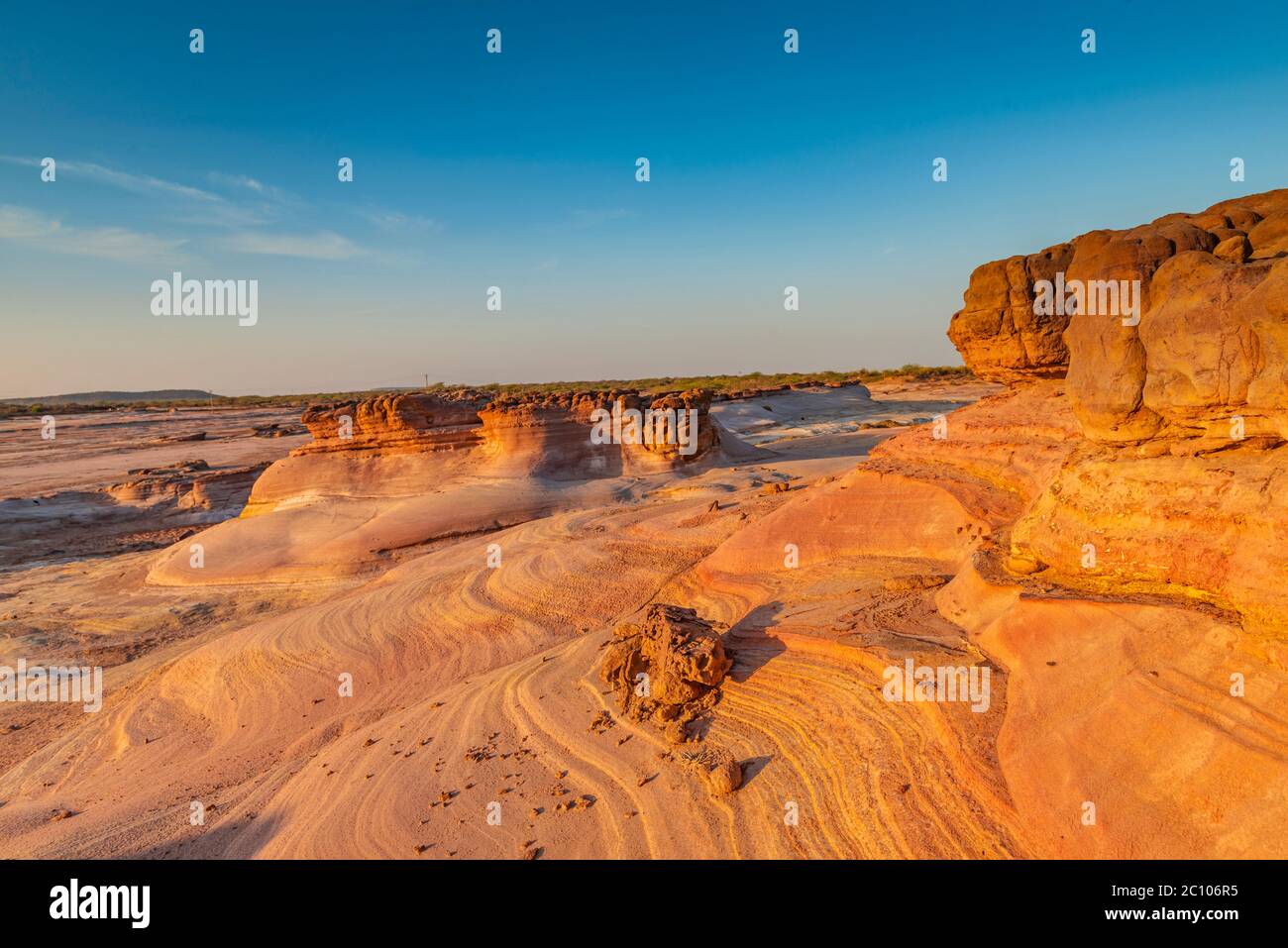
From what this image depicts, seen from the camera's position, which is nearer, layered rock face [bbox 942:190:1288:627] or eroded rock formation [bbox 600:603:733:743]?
layered rock face [bbox 942:190:1288:627]

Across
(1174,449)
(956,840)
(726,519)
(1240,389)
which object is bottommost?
(956,840)

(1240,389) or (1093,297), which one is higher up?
(1093,297)

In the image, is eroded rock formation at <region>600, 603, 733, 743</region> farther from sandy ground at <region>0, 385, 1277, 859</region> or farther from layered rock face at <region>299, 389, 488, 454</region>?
layered rock face at <region>299, 389, 488, 454</region>

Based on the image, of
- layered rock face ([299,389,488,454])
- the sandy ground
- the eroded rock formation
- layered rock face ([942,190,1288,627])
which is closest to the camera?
layered rock face ([942,190,1288,627])

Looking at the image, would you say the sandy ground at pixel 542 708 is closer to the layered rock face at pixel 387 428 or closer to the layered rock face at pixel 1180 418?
the layered rock face at pixel 1180 418

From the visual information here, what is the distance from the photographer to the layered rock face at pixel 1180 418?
132 inches

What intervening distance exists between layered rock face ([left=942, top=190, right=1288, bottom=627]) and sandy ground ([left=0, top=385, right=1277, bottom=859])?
639 mm

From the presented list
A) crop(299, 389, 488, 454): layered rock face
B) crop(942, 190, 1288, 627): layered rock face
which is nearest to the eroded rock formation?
crop(942, 190, 1288, 627): layered rock face

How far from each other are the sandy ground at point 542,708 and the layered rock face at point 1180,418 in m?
0.64

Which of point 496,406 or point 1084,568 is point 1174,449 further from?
point 496,406

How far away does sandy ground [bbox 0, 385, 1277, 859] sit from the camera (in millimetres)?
3643

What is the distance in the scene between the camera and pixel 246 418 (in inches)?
2018

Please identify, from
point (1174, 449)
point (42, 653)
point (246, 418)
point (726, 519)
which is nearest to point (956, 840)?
point (1174, 449)
